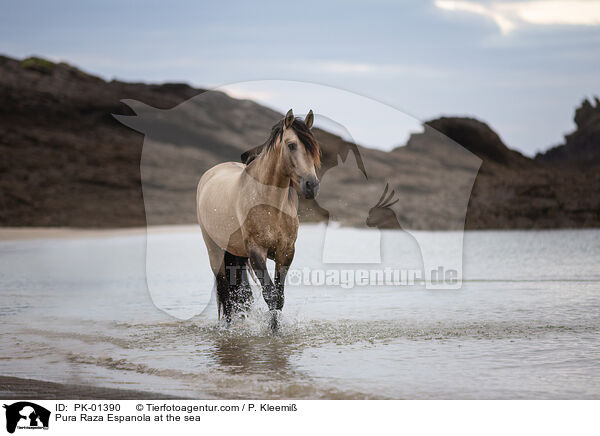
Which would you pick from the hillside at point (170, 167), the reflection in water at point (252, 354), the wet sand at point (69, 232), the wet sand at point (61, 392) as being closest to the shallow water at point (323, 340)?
the reflection in water at point (252, 354)

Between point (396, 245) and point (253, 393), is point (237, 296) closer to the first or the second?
point (253, 393)

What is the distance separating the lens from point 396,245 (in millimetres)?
16078

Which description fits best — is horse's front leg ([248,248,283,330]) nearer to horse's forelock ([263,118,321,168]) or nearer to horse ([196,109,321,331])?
horse ([196,109,321,331])

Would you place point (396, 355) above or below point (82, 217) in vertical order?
below

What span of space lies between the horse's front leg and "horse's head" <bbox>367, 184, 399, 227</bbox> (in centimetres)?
127

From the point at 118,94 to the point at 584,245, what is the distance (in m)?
30.1

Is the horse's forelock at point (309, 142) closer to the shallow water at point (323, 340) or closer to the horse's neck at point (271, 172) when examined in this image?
the horse's neck at point (271, 172)

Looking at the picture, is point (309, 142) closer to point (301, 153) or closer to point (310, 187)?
point (301, 153)

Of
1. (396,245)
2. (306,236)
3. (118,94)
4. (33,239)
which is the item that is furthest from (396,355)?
(118,94)

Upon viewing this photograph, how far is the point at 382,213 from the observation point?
6.30 m

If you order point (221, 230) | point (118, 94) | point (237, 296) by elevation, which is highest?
point (118, 94)

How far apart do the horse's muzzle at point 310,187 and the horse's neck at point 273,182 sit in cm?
48

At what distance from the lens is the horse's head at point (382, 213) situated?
19.8ft

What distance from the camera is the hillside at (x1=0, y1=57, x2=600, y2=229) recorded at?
41.5ft
